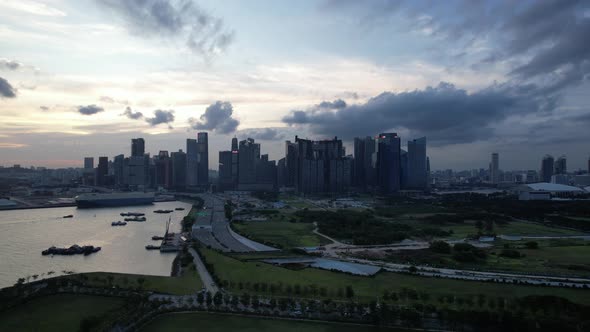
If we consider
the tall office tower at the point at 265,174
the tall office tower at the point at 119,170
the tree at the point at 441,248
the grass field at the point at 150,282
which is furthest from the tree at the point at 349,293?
the tall office tower at the point at 119,170

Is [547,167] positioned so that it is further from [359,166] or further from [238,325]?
[238,325]

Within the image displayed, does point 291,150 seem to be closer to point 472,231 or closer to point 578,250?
point 472,231

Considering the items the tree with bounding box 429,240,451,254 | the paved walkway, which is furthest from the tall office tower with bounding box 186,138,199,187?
the tree with bounding box 429,240,451,254

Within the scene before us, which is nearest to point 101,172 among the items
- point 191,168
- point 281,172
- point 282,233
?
point 191,168

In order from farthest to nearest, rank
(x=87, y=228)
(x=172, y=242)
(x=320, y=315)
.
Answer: (x=87, y=228)
(x=172, y=242)
(x=320, y=315)

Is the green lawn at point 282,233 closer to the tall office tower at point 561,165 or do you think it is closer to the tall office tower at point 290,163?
the tall office tower at point 290,163

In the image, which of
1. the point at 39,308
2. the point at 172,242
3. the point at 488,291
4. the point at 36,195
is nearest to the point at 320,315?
the point at 488,291
